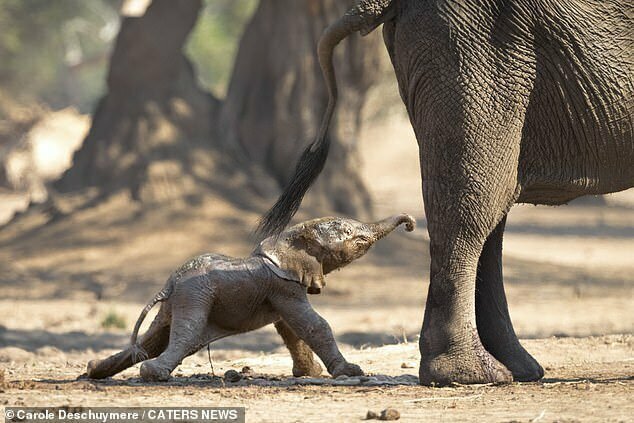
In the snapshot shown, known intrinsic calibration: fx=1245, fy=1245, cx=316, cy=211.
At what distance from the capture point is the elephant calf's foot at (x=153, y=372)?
5887 mm

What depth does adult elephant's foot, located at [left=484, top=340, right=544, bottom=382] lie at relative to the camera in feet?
20.6

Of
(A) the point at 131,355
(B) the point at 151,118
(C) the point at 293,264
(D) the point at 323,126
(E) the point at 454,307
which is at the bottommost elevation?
A: (A) the point at 131,355

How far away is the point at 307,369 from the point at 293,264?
2.16ft

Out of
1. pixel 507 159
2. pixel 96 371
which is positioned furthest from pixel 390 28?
pixel 96 371

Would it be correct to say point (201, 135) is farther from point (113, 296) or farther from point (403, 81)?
point (403, 81)

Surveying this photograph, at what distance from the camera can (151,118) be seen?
14.5m

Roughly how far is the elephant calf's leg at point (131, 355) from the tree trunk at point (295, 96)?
8063 mm

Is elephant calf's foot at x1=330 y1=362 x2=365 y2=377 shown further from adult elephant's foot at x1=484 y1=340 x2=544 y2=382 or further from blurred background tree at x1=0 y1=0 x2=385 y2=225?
blurred background tree at x1=0 y1=0 x2=385 y2=225

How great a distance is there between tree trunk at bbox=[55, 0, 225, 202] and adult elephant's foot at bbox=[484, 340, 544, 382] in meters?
8.07

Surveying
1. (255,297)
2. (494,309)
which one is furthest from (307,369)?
(494,309)

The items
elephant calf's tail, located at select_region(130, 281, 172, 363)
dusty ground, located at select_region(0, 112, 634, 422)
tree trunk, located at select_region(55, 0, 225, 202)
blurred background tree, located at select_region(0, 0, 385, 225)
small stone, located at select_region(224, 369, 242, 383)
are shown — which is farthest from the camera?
blurred background tree, located at select_region(0, 0, 385, 225)

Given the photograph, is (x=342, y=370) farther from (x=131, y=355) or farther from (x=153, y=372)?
(x=131, y=355)

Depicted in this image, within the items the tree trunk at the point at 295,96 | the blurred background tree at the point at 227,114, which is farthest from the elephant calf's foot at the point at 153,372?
the tree trunk at the point at 295,96

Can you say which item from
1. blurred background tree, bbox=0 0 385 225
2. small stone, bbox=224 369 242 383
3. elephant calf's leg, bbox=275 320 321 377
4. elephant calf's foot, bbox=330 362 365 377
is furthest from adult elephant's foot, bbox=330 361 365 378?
blurred background tree, bbox=0 0 385 225
